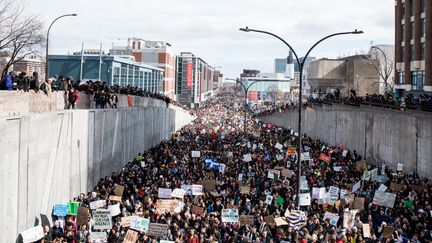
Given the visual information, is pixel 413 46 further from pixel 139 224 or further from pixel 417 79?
pixel 139 224

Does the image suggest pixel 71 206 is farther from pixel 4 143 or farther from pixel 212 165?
pixel 212 165

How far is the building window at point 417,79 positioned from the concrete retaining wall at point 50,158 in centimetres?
2781

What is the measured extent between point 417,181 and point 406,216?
4752 mm

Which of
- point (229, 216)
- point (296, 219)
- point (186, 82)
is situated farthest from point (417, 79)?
point (186, 82)

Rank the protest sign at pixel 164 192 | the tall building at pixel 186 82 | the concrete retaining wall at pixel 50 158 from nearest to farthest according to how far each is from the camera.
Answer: the concrete retaining wall at pixel 50 158 → the protest sign at pixel 164 192 → the tall building at pixel 186 82

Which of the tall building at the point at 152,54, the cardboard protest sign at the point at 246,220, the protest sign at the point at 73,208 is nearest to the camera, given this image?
the cardboard protest sign at the point at 246,220

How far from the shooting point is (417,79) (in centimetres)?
4688

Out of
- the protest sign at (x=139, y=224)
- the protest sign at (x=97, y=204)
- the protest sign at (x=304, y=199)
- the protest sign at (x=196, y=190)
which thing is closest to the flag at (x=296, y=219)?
the protest sign at (x=304, y=199)

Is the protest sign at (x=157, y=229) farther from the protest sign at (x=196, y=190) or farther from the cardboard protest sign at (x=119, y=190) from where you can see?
the protest sign at (x=196, y=190)

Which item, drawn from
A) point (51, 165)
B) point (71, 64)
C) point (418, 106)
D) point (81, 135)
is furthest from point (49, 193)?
point (71, 64)

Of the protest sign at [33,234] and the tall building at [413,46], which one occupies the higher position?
the tall building at [413,46]

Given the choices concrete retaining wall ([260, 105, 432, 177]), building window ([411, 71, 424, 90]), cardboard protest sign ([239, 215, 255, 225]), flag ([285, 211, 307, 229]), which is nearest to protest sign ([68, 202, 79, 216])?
cardboard protest sign ([239, 215, 255, 225])

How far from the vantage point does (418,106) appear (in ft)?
84.0

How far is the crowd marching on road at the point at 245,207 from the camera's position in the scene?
15570mm
